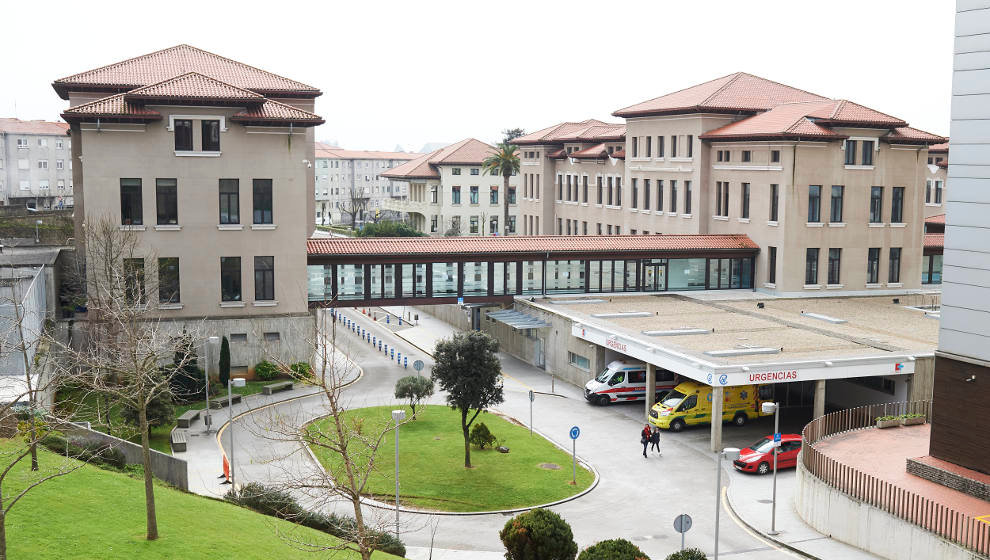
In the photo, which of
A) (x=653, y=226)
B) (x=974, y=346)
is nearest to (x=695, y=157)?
(x=653, y=226)

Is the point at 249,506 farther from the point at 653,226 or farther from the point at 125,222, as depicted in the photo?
the point at 653,226

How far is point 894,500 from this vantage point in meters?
26.3

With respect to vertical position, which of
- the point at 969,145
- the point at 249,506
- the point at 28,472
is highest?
the point at 969,145

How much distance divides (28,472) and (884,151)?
5101 cm

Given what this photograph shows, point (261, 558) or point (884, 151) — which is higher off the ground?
point (884, 151)

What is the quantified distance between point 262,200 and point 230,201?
63.6 inches

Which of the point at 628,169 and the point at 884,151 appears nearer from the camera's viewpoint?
the point at 884,151

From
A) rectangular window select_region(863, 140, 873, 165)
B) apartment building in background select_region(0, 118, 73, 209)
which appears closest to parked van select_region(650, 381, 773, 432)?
rectangular window select_region(863, 140, 873, 165)

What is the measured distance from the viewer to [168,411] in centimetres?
3712

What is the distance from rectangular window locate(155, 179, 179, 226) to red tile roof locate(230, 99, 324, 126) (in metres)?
4.71

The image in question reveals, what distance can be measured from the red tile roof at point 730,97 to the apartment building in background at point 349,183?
327 feet

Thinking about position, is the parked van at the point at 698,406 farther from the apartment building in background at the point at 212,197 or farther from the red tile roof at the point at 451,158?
the red tile roof at the point at 451,158

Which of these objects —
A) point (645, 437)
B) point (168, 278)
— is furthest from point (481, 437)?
point (168, 278)

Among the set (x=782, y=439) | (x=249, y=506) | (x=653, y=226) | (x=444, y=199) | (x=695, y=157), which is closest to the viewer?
(x=249, y=506)
